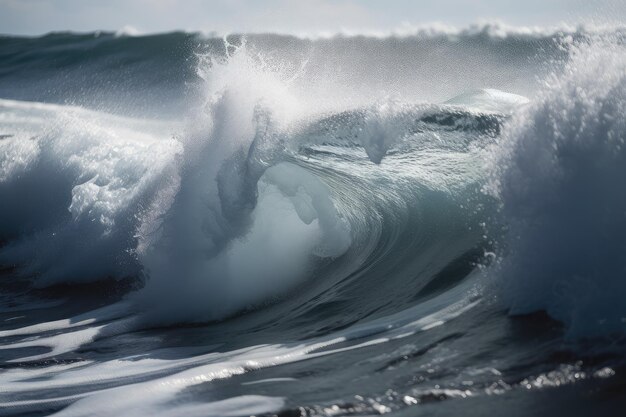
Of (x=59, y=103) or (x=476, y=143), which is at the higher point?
(x=59, y=103)

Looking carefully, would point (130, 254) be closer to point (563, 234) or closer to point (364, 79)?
point (563, 234)

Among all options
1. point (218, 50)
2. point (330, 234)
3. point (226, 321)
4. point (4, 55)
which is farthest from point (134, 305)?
point (4, 55)

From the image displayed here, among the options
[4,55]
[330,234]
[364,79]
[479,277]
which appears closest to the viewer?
[479,277]

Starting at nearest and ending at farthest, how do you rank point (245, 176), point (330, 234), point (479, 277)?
point (479, 277) < point (245, 176) < point (330, 234)

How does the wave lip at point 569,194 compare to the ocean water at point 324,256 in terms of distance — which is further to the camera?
the wave lip at point 569,194

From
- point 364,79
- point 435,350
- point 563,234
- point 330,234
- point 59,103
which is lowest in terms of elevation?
point 435,350

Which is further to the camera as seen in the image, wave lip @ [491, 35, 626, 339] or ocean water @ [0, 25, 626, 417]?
wave lip @ [491, 35, 626, 339]

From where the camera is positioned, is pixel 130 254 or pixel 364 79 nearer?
pixel 130 254

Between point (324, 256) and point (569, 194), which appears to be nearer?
point (569, 194)
